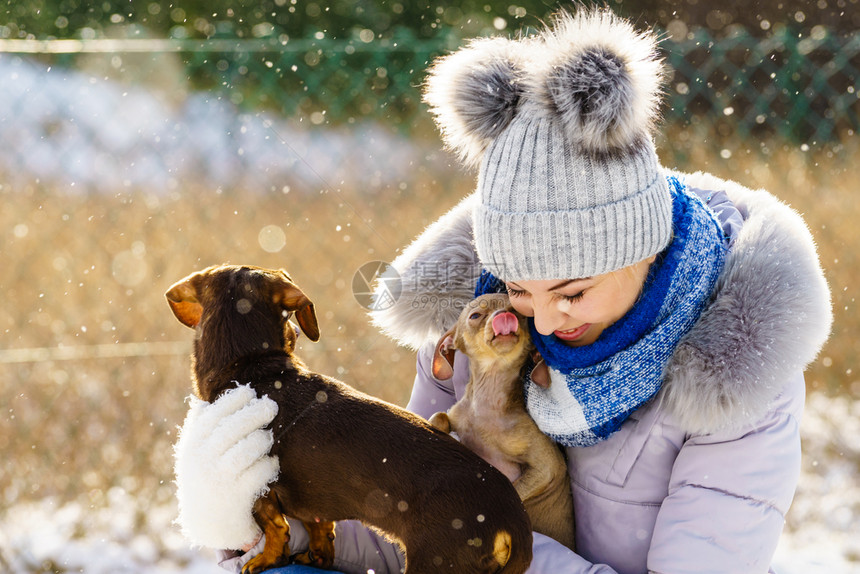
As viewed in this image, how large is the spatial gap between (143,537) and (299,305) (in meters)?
2.56

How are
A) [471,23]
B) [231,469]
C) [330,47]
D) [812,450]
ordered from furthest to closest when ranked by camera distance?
1. [471,23]
2. [812,450]
3. [330,47]
4. [231,469]

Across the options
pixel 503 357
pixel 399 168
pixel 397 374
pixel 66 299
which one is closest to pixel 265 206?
pixel 399 168

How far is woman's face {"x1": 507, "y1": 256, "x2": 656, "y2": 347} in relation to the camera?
189cm

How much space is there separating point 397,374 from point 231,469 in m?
3.16

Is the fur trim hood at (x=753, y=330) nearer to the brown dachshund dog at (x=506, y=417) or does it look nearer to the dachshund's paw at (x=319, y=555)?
the brown dachshund dog at (x=506, y=417)

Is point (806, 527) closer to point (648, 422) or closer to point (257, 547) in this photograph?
point (648, 422)

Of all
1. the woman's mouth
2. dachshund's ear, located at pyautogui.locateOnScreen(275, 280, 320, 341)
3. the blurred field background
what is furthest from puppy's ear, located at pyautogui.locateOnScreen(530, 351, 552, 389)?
the blurred field background

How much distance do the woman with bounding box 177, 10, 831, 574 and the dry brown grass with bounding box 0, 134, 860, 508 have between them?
2.86 meters

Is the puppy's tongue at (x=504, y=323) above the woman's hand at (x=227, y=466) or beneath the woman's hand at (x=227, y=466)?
above

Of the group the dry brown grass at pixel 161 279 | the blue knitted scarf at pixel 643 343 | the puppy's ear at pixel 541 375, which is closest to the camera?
the blue knitted scarf at pixel 643 343

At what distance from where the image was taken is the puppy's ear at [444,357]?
221cm

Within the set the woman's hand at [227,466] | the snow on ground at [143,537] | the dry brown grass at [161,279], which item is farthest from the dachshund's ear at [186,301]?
the dry brown grass at [161,279]

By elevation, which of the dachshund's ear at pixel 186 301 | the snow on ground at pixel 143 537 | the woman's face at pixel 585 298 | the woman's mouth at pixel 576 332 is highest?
the dachshund's ear at pixel 186 301

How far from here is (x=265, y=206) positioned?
6.14 m
